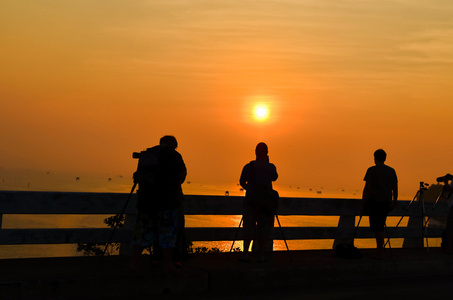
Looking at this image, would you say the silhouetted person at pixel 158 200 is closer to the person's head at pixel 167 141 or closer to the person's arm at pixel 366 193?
the person's head at pixel 167 141

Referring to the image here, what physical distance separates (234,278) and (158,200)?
161cm

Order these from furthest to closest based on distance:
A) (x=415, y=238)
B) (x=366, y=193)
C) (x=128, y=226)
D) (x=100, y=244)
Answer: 1. (x=415, y=238)
2. (x=100, y=244)
3. (x=366, y=193)
4. (x=128, y=226)

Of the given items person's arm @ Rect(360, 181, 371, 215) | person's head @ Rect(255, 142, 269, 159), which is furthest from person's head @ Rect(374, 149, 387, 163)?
person's head @ Rect(255, 142, 269, 159)

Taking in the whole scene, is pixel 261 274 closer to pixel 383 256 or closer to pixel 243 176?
pixel 243 176

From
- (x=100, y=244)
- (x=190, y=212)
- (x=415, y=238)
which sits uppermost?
(x=415, y=238)

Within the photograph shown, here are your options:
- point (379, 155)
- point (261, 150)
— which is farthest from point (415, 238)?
point (261, 150)

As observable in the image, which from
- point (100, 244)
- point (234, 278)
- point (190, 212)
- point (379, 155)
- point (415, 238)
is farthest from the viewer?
point (415, 238)

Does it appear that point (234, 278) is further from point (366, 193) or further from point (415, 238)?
point (415, 238)

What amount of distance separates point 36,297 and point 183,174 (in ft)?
8.65

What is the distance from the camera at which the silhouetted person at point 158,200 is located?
32.1 ft

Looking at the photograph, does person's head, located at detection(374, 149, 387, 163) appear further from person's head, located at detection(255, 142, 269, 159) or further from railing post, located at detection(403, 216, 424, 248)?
railing post, located at detection(403, 216, 424, 248)

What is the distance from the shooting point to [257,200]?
1164cm

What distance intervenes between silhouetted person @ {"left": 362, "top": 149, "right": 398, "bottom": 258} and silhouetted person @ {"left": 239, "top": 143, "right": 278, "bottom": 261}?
84.6 inches

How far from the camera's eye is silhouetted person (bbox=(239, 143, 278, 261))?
11633 millimetres
